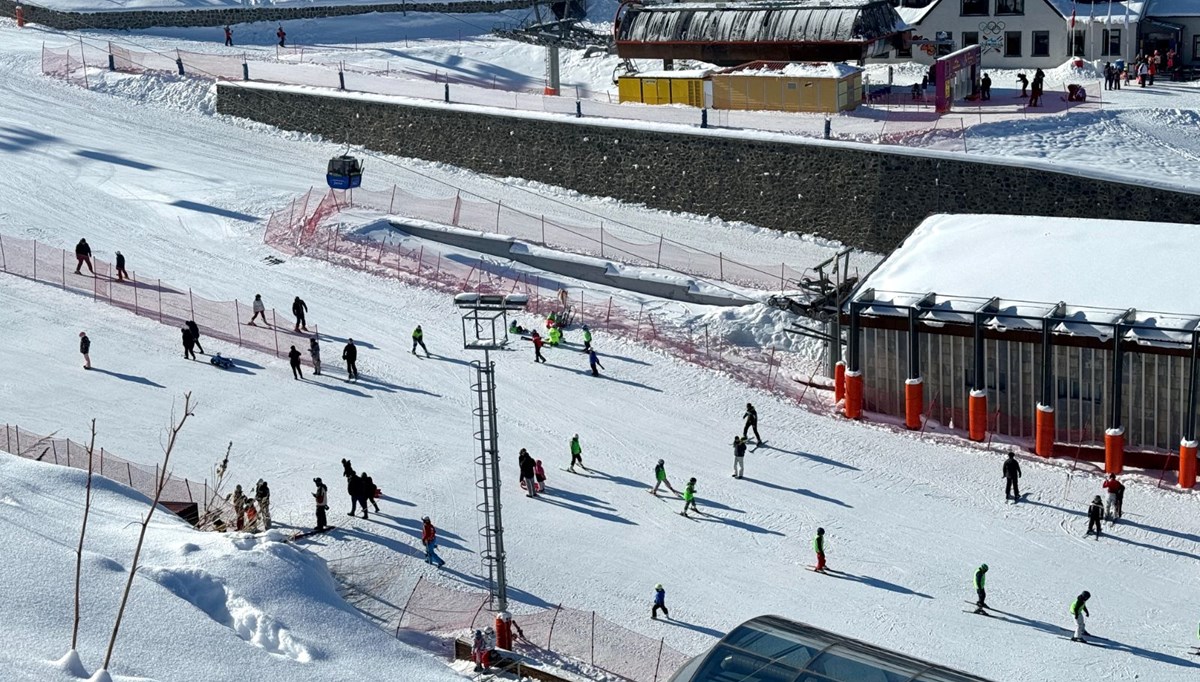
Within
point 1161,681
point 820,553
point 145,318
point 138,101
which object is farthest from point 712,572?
point 138,101

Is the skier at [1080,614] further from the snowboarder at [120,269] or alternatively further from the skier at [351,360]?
the snowboarder at [120,269]

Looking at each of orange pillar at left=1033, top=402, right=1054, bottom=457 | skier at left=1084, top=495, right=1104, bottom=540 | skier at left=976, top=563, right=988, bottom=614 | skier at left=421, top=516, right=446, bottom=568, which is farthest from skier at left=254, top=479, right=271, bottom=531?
orange pillar at left=1033, top=402, right=1054, bottom=457

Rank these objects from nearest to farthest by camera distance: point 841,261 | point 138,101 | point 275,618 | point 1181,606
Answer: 1. point 275,618
2. point 1181,606
3. point 841,261
4. point 138,101

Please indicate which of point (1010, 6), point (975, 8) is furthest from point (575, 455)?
point (975, 8)

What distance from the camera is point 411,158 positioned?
→ 50.7 metres

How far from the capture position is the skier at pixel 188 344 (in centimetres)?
3547

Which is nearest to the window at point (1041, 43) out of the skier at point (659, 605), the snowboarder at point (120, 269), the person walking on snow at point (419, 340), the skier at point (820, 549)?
the person walking on snow at point (419, 340)

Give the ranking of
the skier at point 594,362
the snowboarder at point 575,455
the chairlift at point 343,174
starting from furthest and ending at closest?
the chairlift at point 343,174 → the skier at point 594,362 → the snowboarder at point 575,455

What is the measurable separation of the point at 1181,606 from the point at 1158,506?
3.87 metres

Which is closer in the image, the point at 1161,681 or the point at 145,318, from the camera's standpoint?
the point at 1161,681

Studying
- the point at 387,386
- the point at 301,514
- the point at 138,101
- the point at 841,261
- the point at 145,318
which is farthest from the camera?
the point at 138,101

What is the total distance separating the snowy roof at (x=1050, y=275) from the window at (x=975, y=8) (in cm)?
1945

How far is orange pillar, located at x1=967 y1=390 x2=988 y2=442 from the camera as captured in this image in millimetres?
32125

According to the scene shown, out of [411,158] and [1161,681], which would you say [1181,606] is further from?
[411,158]
